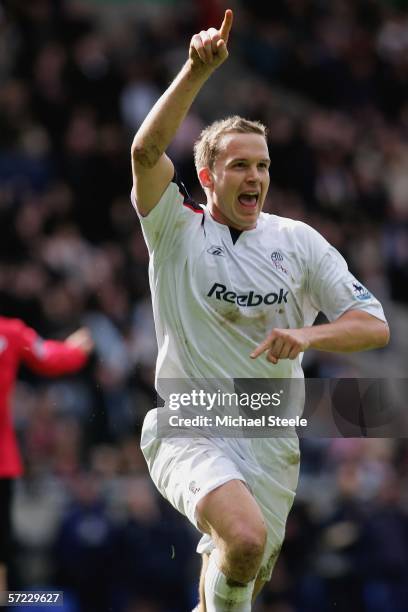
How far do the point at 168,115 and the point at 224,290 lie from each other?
38.0 inches

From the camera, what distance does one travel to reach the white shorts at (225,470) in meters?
6.19

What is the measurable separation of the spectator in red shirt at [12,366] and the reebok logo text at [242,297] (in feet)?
9.67

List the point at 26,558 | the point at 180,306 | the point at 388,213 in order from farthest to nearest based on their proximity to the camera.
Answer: the point at 388,213
the point at 26,558
the point at 180,306

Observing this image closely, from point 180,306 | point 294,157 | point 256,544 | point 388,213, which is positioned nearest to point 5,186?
point 294,157

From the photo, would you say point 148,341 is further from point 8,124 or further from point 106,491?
point 8,124

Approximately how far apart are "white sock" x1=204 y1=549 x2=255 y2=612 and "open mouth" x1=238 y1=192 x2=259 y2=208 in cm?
180

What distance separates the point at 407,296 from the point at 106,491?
5.46m

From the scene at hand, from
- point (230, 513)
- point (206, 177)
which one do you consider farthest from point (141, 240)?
point (230, 513)

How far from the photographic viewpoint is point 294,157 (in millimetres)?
14719

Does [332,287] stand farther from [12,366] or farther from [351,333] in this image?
[12,366]

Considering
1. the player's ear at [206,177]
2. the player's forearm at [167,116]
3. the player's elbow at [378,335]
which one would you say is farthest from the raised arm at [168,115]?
the player's elbow at [378,335]

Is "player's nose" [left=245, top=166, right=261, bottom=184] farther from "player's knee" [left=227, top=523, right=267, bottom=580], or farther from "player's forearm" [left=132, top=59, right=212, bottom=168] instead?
"player's knee" [left=227, top=523, right=267, bottom=580]

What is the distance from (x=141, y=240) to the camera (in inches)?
511

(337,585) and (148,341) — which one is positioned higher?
(148,341)
